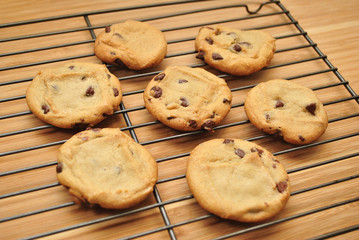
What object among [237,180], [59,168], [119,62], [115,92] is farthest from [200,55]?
[59,168]

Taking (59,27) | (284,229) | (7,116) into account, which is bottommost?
(284,229)

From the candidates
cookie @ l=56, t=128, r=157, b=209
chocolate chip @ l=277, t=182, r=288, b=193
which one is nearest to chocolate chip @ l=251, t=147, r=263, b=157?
chocolate chip @ l=277, t=182, r=288, b=193

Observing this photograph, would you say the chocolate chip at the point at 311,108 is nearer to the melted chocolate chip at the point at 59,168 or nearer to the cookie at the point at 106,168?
the cookie at the point at 106,168

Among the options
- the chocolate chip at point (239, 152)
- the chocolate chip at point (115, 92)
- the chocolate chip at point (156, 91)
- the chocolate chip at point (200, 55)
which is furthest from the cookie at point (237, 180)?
the chocolate chip at point (200, 55)

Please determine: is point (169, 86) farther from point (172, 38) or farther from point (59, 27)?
point (59, 27)

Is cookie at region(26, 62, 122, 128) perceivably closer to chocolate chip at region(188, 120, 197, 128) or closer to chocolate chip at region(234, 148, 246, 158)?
chocolate chip at region(188, 120, 197, 128)

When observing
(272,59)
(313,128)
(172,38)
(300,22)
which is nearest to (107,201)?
(313,128)
